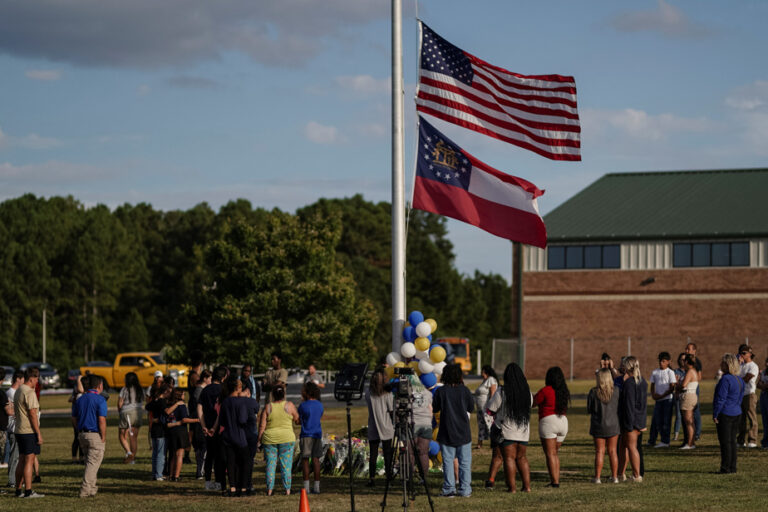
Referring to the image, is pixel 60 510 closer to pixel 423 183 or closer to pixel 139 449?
pixel 423 183

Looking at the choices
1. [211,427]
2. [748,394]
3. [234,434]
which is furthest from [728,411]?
[211,427]

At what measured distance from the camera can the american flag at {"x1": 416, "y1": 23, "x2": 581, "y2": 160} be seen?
16.8m

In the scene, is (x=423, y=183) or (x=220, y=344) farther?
(x=220, y=344)

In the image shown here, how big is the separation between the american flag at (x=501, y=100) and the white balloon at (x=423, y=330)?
3.25 meters

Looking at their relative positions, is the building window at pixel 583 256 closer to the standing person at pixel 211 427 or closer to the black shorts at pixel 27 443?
the standing person at pixel 211 427

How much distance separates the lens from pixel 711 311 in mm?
57750

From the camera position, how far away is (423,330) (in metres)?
16.5

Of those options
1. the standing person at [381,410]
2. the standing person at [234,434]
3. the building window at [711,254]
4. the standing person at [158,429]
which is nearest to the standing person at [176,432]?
the standing person at [158,429]

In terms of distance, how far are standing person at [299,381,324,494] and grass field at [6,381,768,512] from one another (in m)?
0.40

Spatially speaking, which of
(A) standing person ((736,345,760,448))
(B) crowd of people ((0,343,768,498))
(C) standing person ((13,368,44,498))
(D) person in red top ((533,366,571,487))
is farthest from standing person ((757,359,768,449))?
(C) standing person ((13,368,44,498))

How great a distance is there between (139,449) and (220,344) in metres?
19.8

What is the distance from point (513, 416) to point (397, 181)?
4694mm

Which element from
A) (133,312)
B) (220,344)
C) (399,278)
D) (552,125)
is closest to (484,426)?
(399,278)

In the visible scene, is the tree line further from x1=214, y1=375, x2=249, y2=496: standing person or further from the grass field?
x1=214, y1=375, x2=249, y2=496: standing person
